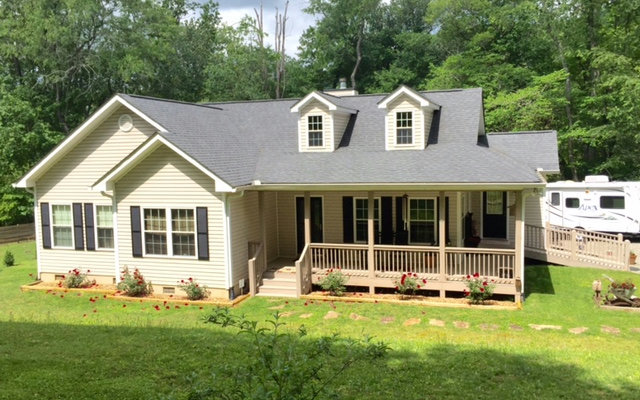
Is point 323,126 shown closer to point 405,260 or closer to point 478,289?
point 405,260

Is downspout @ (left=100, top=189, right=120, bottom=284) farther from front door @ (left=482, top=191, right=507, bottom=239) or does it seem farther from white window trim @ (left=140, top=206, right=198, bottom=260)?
front door @ (left=482, top=191, right=507, bottom=239)

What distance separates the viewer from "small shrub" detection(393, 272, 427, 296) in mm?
14867

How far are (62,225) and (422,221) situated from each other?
12.4 m

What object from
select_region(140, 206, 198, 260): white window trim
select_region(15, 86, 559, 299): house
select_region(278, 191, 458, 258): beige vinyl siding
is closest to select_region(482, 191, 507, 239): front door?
select_region(15, 86, 559, 299): house

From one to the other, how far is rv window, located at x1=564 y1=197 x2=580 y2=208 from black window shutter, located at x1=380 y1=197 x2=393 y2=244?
12.2m

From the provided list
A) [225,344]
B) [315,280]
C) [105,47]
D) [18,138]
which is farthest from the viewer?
[105,47]

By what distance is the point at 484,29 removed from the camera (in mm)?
41312

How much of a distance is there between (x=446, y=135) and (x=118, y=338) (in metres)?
11.8

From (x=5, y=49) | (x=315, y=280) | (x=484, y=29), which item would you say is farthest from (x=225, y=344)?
(x=484, y=29)

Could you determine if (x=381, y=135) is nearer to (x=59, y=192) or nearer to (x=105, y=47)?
(x=59, y=192)

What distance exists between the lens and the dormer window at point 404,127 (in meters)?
16.9

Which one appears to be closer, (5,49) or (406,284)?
(406,284)

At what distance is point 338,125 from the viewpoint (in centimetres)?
1817

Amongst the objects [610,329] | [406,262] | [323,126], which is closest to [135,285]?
[323,126]
